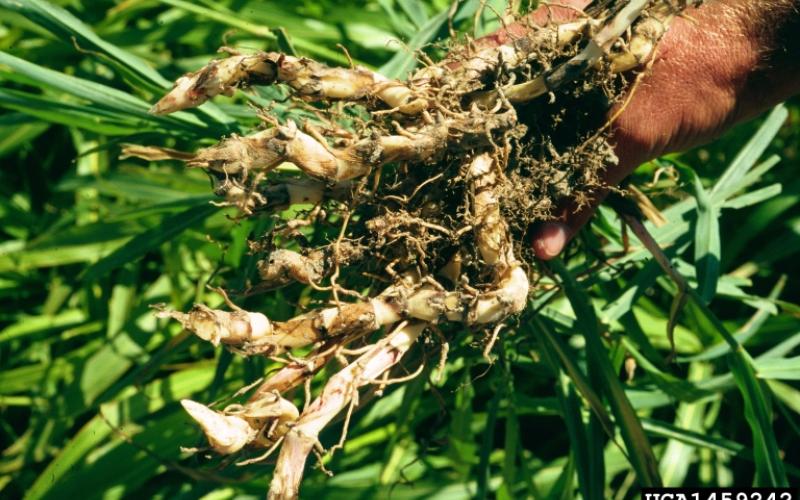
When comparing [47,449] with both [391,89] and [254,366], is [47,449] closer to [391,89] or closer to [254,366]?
[254,366]

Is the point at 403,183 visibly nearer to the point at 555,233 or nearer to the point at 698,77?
the point at 555,233

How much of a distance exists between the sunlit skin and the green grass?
0.14 m

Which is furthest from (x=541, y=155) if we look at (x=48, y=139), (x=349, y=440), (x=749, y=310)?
(x=48, y=139)

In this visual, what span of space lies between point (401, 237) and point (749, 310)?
1.02 m

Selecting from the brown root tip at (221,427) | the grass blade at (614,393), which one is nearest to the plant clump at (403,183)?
the brown root tip at (221,427)

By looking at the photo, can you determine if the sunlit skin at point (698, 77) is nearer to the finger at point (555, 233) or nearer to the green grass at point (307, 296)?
the finger at point (555, 233)

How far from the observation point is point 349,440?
1438mm

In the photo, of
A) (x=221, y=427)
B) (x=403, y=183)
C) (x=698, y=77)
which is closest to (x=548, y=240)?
(x=403, y=183)

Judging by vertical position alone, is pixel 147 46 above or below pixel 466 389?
above

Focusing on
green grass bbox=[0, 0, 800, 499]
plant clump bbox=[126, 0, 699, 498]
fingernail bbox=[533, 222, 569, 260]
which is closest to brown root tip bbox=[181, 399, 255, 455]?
plant clump bbox=[126, 0, 699, 498]

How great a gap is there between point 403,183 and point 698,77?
0.45 m

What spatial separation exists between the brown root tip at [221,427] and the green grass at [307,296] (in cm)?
32

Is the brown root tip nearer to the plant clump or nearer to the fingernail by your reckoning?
the plant clump

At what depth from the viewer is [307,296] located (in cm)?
128
